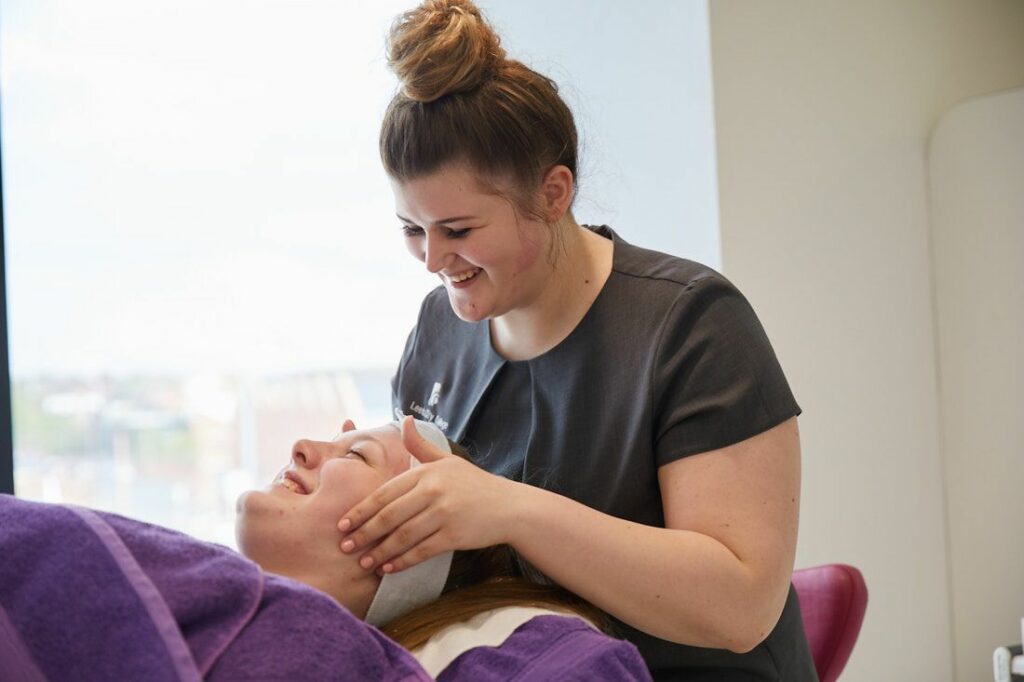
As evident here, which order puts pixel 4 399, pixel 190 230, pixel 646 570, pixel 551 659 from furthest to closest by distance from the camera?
pixel 190 230 < pixel 4 399 < pixel 646 570 < pixel 551 659

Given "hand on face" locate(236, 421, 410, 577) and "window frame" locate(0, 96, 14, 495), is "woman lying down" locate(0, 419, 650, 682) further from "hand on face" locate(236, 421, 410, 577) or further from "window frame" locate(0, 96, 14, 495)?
"window frame" locate(0, 96, 14, 495)

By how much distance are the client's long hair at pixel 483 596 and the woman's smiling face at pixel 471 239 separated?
200 mm

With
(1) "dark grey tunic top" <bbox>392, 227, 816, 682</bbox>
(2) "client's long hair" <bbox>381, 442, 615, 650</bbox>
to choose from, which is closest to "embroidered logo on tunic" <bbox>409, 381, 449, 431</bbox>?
(1) "dark grey tunic top" <bbox>392, 227, 816, 682</bbox>

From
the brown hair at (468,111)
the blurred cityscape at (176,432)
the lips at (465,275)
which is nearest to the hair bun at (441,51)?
the brown hair at (468,111)

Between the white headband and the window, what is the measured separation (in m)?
1.82

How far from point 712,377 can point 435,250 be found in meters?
0.36

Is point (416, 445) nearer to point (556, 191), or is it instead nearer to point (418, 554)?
point (418, 554)

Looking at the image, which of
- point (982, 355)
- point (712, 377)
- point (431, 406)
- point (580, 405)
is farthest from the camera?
point (982, 355)

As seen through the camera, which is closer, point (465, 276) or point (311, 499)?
point (311, 499)

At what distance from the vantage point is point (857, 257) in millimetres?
2682

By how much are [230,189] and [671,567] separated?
2424 mm

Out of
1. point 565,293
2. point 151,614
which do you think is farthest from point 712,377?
point 151,614

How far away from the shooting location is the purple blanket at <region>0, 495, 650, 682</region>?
917 millimetres

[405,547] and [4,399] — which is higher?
[4,399]
